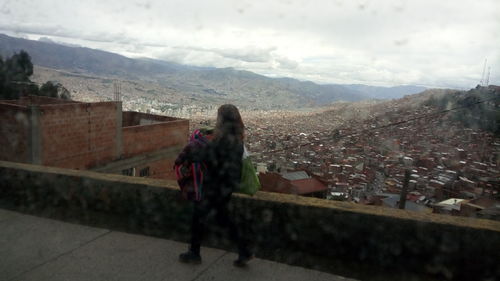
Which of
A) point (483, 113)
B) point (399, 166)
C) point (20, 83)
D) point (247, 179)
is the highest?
point (483, 113)

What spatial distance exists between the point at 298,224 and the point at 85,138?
9762mm

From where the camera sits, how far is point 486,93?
551 inches

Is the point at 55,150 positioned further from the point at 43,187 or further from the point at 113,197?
the point at 113,197

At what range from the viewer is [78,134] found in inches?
446

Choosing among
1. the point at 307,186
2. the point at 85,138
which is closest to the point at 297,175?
the point at 307,186

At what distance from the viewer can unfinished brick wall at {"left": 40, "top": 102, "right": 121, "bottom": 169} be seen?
10406 mm

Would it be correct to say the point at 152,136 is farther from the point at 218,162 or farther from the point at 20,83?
the point at 20,83

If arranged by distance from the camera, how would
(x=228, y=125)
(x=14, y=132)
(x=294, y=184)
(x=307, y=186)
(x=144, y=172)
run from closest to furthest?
1. (x=228, y=125)
2. (x=294, y=184)
3. (x=307, y=186)
4. (x=14, y=132)
5. (x=144, y=172)

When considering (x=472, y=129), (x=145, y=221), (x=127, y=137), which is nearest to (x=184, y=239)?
(x=145, y=221)

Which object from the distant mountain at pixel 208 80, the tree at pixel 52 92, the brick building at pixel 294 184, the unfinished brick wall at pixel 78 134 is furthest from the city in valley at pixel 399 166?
the tree at pixel 52 92

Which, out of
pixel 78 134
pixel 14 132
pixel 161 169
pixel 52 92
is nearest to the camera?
pixel 14 132

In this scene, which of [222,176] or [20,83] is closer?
[222,176]

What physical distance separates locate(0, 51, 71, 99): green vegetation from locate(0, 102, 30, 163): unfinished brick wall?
493 inches

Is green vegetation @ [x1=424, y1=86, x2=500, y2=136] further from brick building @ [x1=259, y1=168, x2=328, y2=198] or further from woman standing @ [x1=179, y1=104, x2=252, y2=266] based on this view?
woman standing @ [x1=179, y1=104, x2=252, y2=266]
